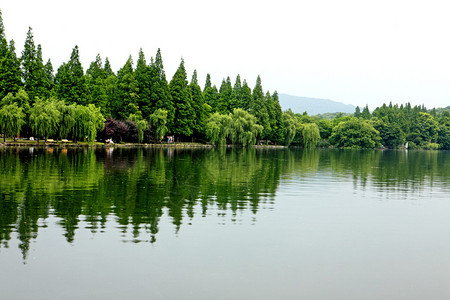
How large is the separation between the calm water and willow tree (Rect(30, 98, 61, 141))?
128ft

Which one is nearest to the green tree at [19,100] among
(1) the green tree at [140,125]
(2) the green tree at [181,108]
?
(1) the green tree at [140,125]

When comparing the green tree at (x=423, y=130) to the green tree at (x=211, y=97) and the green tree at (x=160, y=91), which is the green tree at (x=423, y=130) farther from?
the green tree at (x=160, y=91)

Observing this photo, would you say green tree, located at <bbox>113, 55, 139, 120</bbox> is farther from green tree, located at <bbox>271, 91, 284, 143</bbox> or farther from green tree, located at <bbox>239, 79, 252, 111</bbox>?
green tree, located at <bbox>271, 91, 284, 143</bbox>

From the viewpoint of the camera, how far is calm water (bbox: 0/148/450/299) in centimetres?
811

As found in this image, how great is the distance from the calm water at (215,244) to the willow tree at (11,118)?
3870cm

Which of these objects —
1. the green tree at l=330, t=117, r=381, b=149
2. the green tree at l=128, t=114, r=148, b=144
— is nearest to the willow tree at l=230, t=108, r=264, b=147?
the green tree at l=128, t=114, r=148, b=144

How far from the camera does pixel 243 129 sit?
92375 millimetres

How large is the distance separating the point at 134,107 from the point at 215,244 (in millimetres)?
72000

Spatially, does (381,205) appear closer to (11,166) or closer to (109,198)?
(109,198)

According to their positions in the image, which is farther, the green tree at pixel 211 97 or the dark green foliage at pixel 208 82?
the dark green foliage at pixel 208 82

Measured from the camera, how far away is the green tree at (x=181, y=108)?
88625mm

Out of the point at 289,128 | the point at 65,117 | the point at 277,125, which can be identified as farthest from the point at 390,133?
the point at 65,117

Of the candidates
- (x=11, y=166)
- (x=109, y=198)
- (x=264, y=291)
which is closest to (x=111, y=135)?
(x=11, y=166)

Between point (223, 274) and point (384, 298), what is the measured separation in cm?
317
